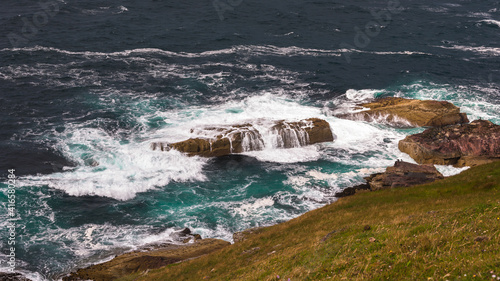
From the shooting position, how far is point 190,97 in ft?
224

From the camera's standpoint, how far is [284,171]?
51.9 metres

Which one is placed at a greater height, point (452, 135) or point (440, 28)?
point (440, 28)

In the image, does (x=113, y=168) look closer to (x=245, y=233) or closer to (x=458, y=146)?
(x=245, y=233)

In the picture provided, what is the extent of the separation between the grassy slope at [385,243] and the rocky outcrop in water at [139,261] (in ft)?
4.64

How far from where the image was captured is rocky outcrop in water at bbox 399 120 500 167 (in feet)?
170

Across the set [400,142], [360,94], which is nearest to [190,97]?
[360,94]

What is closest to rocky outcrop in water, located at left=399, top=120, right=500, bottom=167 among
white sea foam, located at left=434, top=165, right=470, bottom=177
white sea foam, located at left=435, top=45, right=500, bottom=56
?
white sea foam, located at left=434, top=165, right=470, bottom=177

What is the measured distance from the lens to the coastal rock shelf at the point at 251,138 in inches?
2127

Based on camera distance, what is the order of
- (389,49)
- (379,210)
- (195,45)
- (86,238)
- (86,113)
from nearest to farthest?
(379,210), (86,238), (86,113), (195,45), (389,49)

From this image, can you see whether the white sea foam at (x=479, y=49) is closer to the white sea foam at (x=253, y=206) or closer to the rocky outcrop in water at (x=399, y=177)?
the rocky outcrop in water at (x=399, y=177)

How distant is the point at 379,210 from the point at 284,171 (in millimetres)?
19812

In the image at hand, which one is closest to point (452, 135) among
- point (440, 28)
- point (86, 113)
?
point (86, 113)

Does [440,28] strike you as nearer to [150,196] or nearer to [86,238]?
[150,196]

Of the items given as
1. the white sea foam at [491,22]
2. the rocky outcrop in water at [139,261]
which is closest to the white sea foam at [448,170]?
the rocky outcrop in water at [139,261]
